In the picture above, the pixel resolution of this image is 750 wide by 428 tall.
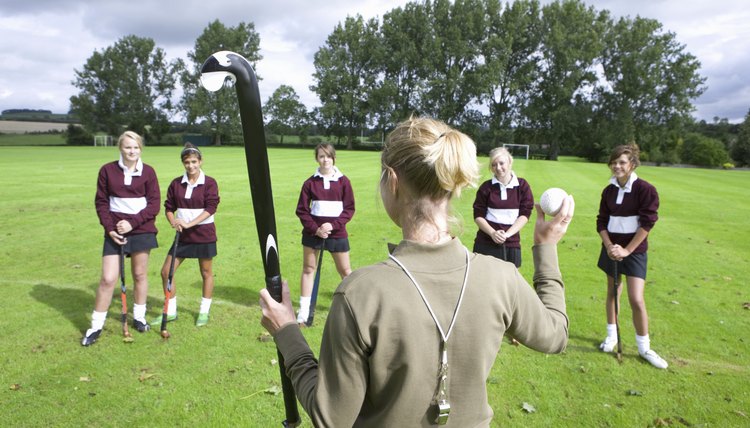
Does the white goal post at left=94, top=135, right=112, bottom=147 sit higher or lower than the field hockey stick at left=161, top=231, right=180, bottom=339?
higher

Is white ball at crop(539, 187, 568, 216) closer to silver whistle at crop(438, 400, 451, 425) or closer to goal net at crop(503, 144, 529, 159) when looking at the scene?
silver whistle at crop(438, 400, 451, 425)

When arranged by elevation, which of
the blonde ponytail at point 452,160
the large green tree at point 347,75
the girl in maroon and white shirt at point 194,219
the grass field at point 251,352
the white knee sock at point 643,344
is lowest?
the grass field at point 251,352

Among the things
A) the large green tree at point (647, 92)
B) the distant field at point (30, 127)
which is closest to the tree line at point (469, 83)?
the large green tree at point (647, 92)

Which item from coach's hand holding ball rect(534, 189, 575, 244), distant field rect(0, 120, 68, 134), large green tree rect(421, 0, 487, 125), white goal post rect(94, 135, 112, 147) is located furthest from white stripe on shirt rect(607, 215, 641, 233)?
distant field rect(0, 120, 68, 134)

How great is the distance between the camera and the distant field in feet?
271

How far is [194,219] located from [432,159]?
560 centimetres

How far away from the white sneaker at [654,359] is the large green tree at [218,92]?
67565 mm

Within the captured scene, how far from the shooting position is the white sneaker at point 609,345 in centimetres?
600

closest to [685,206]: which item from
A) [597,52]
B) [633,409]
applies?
[633,409]

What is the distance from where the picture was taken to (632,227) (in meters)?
5.71

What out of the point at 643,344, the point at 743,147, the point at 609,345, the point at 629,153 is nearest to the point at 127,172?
the point at 629,153

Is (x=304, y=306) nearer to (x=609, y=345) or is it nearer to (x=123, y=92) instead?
(x=609, y=345)

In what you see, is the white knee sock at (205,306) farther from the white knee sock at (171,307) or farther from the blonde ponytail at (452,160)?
the blonde ponytail at (452,160)

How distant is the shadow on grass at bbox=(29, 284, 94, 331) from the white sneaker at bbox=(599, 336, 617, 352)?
7.00 m
